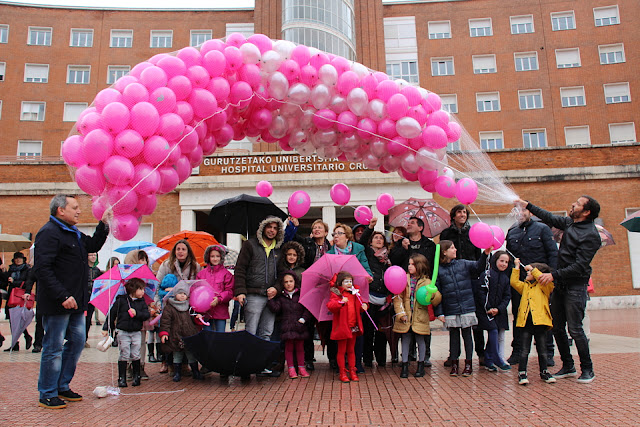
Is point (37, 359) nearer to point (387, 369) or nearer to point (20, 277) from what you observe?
point (20, 277)

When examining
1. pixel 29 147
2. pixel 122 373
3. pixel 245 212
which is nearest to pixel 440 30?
pixel 29 147

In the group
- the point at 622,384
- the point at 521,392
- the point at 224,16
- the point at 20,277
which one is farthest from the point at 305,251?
the point at 224,16

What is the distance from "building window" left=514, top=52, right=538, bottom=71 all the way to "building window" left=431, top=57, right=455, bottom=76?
15.1ft

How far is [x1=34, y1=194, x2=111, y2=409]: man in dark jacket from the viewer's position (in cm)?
481

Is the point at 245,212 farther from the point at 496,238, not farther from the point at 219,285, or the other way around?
the point at 496,238

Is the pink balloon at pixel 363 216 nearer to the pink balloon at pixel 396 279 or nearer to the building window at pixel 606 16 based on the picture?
the pink balloon at pixel 396 279

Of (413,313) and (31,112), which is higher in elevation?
(31,112)

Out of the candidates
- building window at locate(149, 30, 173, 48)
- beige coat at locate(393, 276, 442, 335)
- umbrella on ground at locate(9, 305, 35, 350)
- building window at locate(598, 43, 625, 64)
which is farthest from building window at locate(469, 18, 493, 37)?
umbrella on ground at locate(9, 305, 35, 350)

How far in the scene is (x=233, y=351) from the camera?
18.1 feet

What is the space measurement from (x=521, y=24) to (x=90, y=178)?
119ft

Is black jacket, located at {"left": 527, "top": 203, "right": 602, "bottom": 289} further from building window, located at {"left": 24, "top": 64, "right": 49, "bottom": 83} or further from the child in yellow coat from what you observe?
building window, located at {"left": 24, "top": 64, "right": 49, "bottom": 83}

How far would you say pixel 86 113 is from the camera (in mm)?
5535

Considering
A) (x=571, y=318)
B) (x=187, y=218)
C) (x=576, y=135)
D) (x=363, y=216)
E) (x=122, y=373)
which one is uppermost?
(x=576, y=135)

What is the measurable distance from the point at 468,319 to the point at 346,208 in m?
14.6
